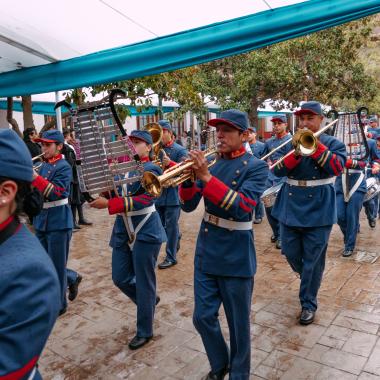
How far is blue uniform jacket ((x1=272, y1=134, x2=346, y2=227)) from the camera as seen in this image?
4.27 meters

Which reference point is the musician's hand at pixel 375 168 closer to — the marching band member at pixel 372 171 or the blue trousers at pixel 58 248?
the marching band member at pixel 372 171

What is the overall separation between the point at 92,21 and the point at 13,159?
1767mm

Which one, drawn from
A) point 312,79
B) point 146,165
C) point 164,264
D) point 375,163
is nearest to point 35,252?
point 146,165

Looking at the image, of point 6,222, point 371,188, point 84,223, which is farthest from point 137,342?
point 84,223

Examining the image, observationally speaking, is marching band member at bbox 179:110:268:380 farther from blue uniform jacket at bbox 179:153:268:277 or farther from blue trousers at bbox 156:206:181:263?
blue trousers at bbox 156:206:181:263

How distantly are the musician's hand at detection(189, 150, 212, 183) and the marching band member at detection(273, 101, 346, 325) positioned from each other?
1.62 metres

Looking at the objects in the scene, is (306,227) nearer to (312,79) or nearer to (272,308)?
(272,308)

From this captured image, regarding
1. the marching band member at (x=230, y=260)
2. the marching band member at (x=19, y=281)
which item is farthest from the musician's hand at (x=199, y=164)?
the marching band member at (x=19, y=281)

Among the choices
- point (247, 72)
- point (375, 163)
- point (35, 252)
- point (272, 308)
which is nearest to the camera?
point (35, 252)

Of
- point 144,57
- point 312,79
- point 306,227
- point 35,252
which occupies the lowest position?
point 306,227

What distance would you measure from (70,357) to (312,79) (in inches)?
553

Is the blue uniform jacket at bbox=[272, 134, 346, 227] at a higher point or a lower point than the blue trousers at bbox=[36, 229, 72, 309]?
higher

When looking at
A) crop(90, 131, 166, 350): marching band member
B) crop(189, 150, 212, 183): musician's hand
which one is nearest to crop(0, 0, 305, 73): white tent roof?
crop(189, 150, 212, 183): musician's hand

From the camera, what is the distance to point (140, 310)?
393 cm
